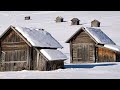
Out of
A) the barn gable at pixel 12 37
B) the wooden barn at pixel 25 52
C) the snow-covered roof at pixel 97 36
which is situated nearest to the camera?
the wooden barn at pixel 25 52

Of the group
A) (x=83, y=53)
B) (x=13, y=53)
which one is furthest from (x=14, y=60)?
(x=83, y=53)

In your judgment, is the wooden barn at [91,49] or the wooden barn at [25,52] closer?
the wooden barn at [25,52]

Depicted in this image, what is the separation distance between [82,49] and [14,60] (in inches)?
610

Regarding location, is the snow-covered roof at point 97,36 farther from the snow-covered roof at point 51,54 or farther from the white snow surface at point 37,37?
the snow-covered roof at point 51,54

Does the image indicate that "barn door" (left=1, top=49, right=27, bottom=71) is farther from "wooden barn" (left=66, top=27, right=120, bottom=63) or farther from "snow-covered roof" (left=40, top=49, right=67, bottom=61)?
"wooden barn" (left=66, top=27, right=120, bottom=63)

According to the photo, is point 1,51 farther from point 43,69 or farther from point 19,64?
point 43,69

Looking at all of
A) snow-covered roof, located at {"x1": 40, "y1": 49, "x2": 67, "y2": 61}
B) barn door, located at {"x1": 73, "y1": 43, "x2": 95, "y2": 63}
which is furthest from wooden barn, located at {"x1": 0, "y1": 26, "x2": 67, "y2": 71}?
barn door, located at {"x1": 73, "y1": 43, "x2": 95, "y2": 63}

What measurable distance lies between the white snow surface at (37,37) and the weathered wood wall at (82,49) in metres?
11.3

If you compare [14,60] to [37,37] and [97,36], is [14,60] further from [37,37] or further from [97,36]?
[97,36]

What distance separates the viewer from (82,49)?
4047 centimetres

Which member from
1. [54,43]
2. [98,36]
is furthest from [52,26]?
[54,43]

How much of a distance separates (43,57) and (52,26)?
63.8 m

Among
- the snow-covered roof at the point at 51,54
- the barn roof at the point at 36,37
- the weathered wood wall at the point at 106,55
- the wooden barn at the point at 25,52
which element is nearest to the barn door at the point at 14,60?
the wooden barn at the point at 25,52

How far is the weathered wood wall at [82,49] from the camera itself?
3975cm
